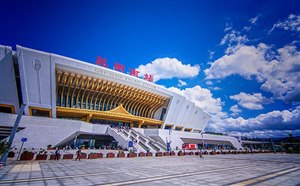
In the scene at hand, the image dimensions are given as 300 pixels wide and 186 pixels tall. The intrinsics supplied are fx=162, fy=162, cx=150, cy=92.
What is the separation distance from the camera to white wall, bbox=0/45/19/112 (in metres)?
28.6

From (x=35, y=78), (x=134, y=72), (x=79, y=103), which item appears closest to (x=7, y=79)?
(x=35, y=78)

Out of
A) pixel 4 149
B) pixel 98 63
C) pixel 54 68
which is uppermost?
pixel 98 63

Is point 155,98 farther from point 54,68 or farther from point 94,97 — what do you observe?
point 54,68

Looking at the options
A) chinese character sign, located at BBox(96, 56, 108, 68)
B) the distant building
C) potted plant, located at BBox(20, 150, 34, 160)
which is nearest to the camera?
potted plant, located at BBox(20, 150, 34, 160)

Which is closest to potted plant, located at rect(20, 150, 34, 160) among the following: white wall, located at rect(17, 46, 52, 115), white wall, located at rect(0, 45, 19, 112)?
white wall, located at rect(17, 46, 52, 115)

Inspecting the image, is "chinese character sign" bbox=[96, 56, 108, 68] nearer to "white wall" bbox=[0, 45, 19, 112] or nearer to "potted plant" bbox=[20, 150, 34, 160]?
"white wall" bbox=[0, 45, 19, 112]

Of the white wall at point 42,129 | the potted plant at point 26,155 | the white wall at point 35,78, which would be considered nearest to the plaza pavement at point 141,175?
the potted plant at point 26,155

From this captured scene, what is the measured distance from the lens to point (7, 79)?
29656 mm

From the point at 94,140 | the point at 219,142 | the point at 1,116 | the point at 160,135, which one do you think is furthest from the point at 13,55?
the point at 219,142

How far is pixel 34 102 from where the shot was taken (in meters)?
32.2

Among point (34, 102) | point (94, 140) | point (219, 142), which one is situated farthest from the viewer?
point (219, 142)

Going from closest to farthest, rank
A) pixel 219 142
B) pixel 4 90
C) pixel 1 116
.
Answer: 1. pixel 1 116
2. pixel 4 90
3. pixel 219 142

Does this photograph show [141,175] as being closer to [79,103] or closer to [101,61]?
[101,61]

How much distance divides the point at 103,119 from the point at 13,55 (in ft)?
82.8
